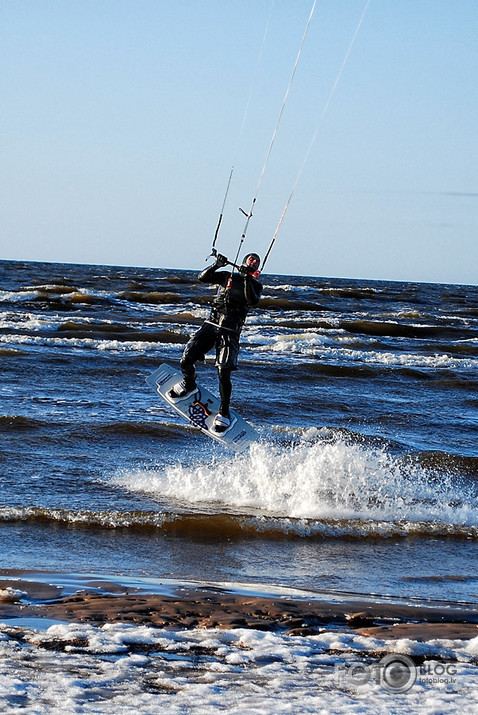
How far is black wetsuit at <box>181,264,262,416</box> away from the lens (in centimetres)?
1053

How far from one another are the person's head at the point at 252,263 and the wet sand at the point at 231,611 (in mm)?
5065

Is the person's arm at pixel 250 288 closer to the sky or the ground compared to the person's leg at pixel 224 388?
closer to the sky

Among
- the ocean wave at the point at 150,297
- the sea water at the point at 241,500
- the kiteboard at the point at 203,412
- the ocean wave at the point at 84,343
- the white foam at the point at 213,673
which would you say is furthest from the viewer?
the ocean wave at the point at 150,297

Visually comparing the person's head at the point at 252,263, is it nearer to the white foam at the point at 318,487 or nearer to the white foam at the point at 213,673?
the white foam at the point at 318,487

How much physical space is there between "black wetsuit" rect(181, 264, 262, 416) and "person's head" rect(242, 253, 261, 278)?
2.6 inches

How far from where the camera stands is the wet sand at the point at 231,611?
5383mm

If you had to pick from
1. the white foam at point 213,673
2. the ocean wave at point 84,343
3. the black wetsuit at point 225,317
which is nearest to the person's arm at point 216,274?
the black wetsuit at point 225,317

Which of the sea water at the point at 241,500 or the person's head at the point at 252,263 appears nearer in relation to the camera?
the sea water at the point at 241,500

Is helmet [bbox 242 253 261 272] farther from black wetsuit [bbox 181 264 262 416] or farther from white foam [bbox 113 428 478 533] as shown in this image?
white foam [bbox 113 428 478 533]

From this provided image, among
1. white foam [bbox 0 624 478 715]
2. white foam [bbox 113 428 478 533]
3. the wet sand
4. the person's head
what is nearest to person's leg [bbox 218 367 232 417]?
white foam [bbox 113 428 478 533]

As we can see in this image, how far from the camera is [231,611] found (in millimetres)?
5727

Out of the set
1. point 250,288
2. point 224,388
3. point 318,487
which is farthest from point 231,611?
point 224,388

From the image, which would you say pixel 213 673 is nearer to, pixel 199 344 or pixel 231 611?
pixel 231 611

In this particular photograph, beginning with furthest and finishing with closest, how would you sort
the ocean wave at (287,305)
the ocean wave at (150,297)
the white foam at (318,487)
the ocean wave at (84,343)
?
the ocean wave at (150,297) → the ocean wave at (287,305) → the ocean wave at (84,343) → the white foam at (318,487)
